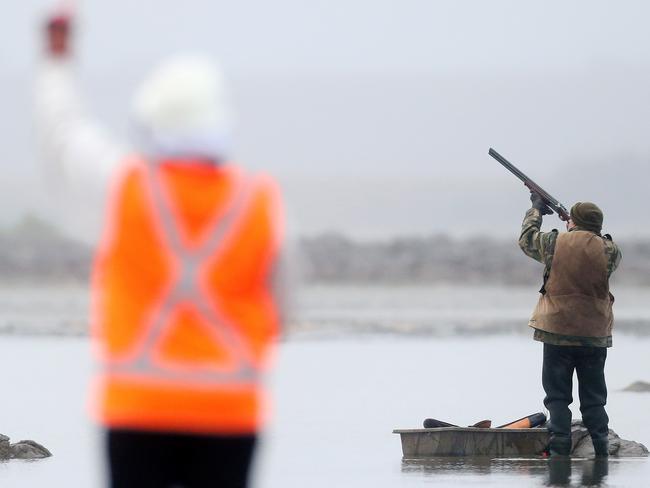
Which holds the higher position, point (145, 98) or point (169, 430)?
point (145, 98)

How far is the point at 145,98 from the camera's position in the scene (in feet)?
16.3

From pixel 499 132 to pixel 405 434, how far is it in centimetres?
15761

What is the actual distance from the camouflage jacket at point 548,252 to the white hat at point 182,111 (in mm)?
5762

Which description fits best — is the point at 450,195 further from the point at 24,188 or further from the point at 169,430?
the point at 169,430

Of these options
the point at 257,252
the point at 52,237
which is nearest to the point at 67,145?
the point at 257,252

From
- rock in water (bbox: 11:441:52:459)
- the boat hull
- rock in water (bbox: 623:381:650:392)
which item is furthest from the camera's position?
rock in water (bbox: 623:381:650:392)

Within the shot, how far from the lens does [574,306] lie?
10586 mm

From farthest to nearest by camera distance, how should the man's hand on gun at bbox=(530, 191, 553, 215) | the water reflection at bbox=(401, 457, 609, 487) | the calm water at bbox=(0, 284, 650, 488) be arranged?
1. the man's hand on gun at bbox=(530, 191, 553, 215)
2. the calm water at bbox=(0, 284, 650, 488)
3. the water reflection at bbox=(401, 457, 609, 487)

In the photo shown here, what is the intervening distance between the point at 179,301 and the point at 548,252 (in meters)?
5.91

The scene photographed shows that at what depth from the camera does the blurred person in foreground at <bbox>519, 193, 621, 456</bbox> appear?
10.6 m

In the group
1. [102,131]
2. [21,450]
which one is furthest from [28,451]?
[102,131]

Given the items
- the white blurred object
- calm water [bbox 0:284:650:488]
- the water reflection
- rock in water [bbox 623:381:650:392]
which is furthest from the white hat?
rock in water [bbox 623:381:650:392]

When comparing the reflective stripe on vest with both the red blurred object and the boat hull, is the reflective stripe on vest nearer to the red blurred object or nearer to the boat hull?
the red blurred object

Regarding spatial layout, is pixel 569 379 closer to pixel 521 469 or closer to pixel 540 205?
pixel 521 469
